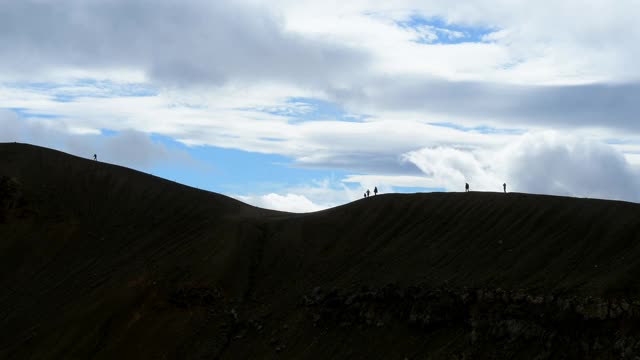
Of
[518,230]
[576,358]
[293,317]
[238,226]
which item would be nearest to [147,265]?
[238,226]

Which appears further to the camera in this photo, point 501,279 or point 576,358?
point 501,279

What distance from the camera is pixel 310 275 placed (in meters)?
40.0

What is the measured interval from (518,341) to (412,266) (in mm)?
9839

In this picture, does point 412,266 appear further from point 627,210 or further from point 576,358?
point 576,358

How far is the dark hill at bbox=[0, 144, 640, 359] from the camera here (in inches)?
1117

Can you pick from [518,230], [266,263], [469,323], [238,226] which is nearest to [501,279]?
[469,323]

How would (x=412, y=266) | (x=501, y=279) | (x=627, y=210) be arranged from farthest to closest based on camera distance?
(x=412, y=266)
(x=627, y=210)
(x=501, y=279)

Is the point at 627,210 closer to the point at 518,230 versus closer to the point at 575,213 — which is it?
the point at 575,213

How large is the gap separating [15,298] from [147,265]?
7953 millimetres

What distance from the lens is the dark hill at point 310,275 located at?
2836 centimetres

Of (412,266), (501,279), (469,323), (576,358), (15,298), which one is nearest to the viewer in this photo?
(576,358)

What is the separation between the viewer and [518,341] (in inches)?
1070

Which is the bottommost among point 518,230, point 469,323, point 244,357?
point 244,357

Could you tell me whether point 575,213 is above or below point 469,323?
above
